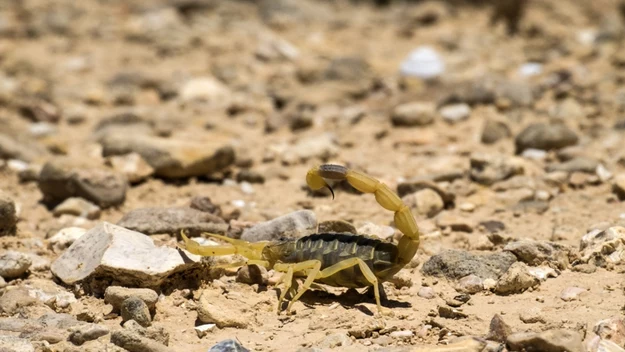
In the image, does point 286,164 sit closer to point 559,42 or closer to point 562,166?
point 562,166

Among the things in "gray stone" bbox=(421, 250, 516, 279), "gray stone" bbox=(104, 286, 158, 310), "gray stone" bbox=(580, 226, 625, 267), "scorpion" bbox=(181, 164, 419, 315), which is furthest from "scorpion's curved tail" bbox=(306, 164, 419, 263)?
"gray stone" bbox=(580, 226, 625, 267)

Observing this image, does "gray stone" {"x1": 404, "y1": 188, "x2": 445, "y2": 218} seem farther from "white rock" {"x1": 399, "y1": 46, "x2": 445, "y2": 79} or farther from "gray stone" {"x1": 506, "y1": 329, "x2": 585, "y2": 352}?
"white rock" {"x1": 399, "y1": 46, "x2": 445, "y2": 79}

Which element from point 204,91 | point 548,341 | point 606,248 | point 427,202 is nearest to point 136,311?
point 548,341

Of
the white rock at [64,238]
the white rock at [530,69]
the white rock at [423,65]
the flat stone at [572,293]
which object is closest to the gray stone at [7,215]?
the white rock at [64,238]

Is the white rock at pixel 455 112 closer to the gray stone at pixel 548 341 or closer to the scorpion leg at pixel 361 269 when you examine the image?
the scorpion leg at pixel 361 269

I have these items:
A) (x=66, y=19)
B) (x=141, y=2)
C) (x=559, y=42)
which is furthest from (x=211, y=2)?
(x=559, y=42)

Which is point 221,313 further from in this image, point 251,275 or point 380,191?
point 380,191
